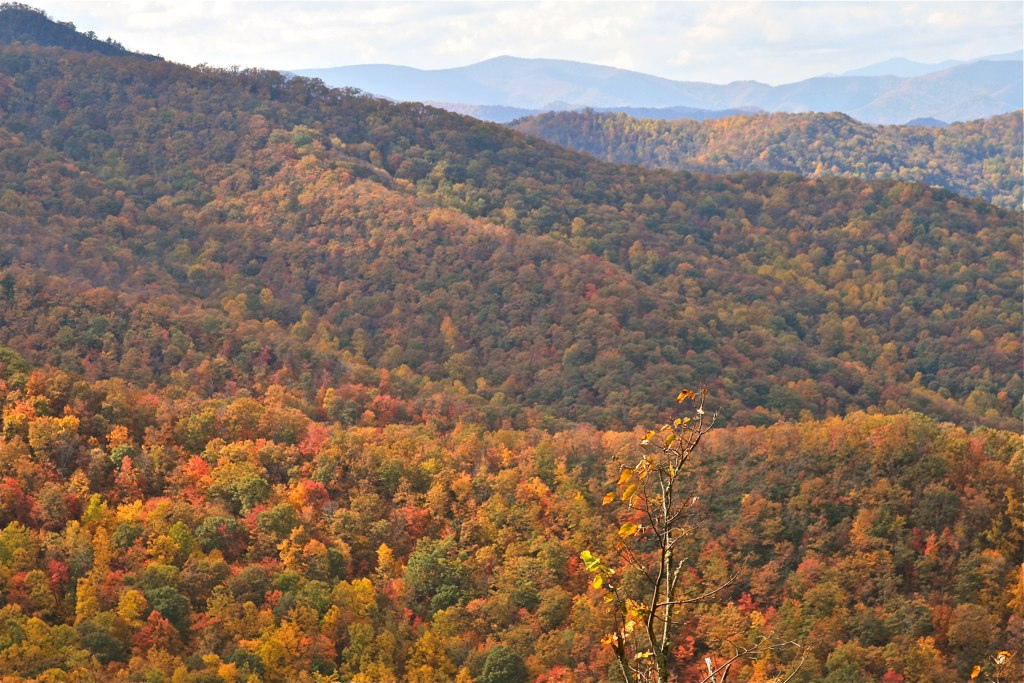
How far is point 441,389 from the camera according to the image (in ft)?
195

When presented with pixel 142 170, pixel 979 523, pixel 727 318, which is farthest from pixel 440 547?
pixel 142 170

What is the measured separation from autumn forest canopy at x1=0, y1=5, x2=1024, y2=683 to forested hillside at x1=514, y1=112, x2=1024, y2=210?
77.3 m

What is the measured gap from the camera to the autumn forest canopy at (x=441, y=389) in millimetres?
29469

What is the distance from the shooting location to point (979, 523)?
3288 cm

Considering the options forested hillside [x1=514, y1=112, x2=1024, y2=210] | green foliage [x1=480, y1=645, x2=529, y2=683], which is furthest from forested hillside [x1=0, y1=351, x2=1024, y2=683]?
forested hillside [x1=514, y1=112, x2=1024, y2=210]

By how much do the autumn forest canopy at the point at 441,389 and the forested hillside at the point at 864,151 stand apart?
3042 inches

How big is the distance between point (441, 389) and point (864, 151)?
141 metres

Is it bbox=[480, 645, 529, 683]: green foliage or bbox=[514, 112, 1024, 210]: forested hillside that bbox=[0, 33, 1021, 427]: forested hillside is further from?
bbox=[514, 112, 1024, 210]: forested hillside

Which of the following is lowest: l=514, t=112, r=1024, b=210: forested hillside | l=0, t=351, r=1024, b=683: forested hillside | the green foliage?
the green foliage

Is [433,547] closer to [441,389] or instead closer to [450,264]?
[441,389]

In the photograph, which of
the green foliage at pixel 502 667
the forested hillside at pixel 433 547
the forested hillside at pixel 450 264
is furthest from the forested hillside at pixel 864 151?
the green foliage at pixel 502 667

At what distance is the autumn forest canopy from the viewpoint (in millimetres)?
29469

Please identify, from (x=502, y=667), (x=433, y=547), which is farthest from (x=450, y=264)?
(x=502, y=667)

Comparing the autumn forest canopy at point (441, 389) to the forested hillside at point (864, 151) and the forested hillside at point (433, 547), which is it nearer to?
the forested hillside at point (433, 547)
